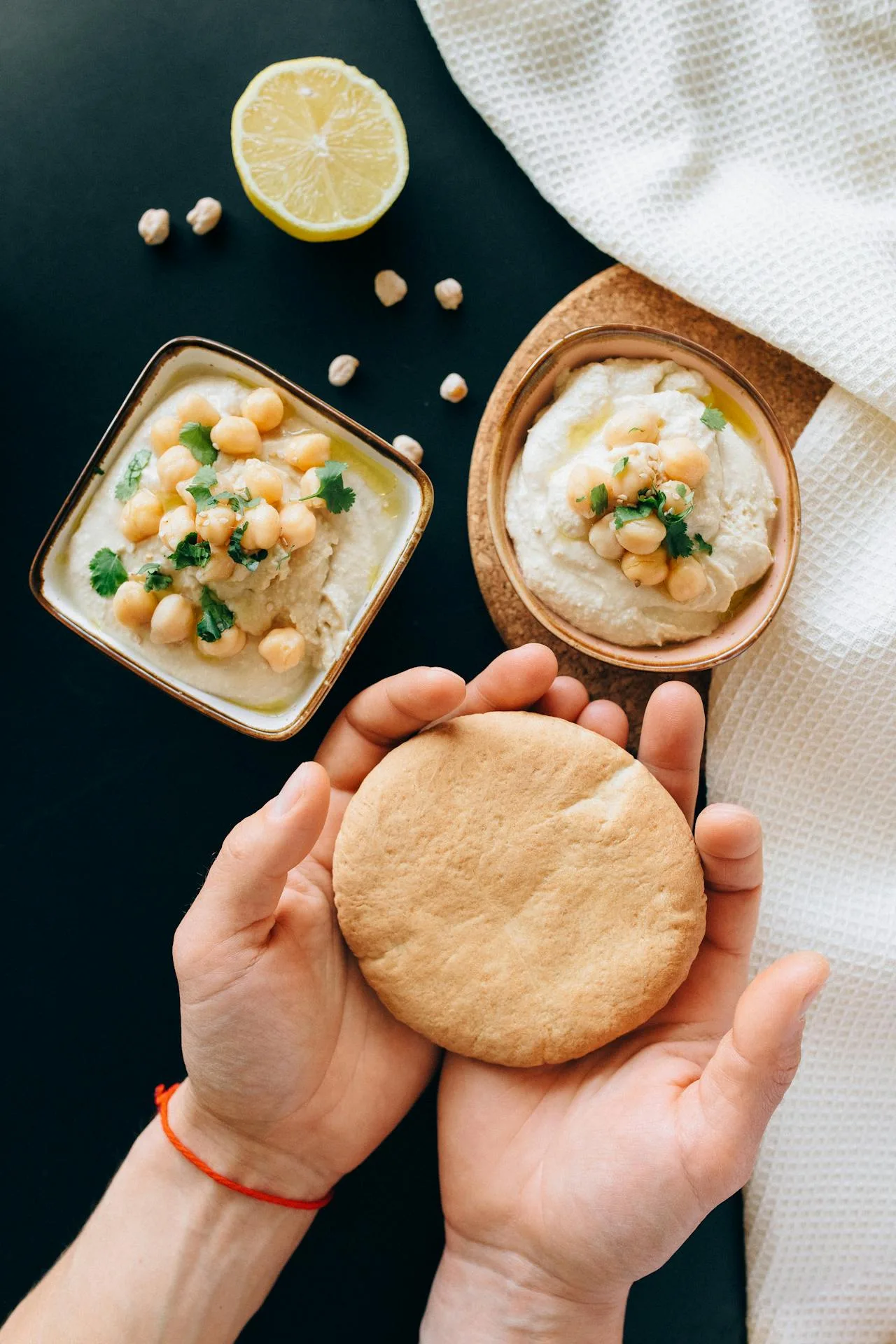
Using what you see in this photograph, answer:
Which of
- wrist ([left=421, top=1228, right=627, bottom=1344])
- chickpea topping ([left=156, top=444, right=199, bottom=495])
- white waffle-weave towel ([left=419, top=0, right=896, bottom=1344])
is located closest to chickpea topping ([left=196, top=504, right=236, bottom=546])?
chickpea topping ([left=156, top=444, right=199, bottom=495])

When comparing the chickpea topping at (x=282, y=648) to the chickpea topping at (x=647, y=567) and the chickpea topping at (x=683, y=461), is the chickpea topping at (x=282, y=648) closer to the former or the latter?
the chickpea topping at (x=647, y=567)

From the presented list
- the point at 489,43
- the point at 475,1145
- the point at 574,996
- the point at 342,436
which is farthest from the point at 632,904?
the point at 489,43

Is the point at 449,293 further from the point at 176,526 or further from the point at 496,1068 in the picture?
the point at 496,1068

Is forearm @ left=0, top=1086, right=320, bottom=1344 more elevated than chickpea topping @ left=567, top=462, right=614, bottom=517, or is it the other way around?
chickpea topping @ left=567, top=462, right=614, bottom=517

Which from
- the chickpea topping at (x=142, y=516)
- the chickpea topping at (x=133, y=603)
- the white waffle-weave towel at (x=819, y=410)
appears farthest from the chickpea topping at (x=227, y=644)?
the white waffle-weave towel at (x=819, y=410)

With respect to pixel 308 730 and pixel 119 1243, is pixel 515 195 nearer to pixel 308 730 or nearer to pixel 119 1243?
pixel 308 730

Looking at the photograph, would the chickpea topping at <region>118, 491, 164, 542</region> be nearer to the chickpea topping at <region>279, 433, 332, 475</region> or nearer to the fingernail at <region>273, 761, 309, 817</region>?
the chickpea topping at <region>279, 433, 332, 475</region>

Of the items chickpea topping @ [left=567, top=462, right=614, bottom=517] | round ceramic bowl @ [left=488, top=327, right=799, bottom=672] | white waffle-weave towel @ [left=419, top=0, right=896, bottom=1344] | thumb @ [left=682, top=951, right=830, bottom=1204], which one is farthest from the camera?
white waffle-weave towel @ [left=419, top=0, right=896, bottom=1344]
